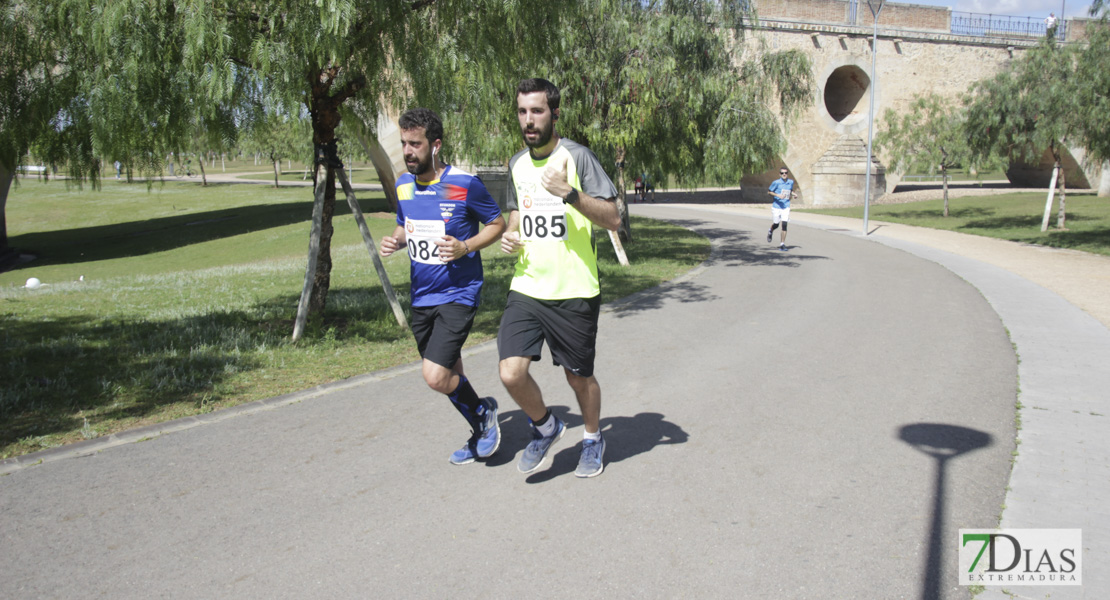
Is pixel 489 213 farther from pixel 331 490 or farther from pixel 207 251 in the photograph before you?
pixel 207 251

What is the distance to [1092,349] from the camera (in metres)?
7.87

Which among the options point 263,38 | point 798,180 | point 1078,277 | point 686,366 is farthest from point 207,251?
point 798,180

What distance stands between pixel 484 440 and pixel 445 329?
79 cm

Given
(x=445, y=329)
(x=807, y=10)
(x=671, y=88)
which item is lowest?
(x=445, y=329)

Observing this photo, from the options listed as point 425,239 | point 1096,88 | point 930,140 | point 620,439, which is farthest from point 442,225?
point 930,140

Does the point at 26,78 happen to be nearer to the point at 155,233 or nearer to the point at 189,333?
the point at 189,333

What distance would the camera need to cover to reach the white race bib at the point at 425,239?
4504 mm

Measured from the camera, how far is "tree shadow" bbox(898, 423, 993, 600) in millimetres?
3422

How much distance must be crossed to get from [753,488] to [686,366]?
2914 millimetres

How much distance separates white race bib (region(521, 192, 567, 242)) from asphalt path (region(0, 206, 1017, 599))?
1422 millimetres

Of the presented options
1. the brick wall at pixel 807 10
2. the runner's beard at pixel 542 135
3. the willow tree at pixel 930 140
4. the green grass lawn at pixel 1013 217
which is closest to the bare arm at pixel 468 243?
the runner's beard at pixel 542 135

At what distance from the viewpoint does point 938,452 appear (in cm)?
488

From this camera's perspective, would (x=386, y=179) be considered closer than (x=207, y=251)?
No

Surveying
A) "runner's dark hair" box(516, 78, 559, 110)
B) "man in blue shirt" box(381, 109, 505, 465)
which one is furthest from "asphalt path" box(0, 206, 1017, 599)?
"runner's dark hair" box(516, 78, 559, 110)
